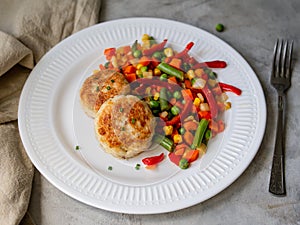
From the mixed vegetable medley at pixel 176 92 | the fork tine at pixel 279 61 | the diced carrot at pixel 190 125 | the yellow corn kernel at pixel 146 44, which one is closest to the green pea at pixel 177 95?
the mixed vegetable medley at pixel 176 92

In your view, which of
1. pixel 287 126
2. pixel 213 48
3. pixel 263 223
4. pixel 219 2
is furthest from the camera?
pixel 219 2

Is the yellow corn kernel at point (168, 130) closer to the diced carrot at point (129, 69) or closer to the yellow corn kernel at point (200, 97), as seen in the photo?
the yellow corn kernel at point (200, 97)

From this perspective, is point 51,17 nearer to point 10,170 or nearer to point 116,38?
point 116,38

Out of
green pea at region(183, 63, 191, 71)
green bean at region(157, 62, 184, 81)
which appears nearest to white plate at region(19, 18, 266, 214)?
green pea at region(183, 63, 191, 71)

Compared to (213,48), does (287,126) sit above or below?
below

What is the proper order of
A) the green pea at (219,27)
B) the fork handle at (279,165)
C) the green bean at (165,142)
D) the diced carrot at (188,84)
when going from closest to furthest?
the fork handle at (279,165) → the green bean at (165,142) → the diced carrot at (188,84) → the green pea at (219,27)

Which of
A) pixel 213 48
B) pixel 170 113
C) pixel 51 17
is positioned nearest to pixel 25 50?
pixel 51 17

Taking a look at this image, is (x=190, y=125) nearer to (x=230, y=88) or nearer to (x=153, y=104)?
(x=153, y=104)
